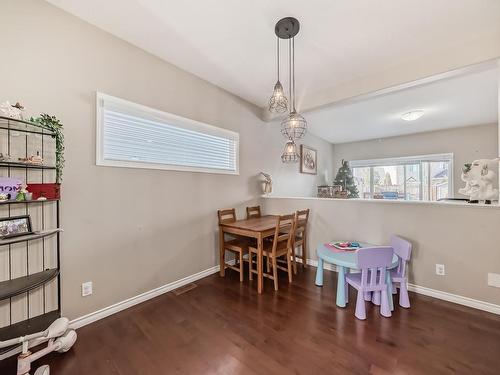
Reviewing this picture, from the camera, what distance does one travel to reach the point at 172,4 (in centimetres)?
197

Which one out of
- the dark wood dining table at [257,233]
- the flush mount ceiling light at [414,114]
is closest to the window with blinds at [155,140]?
the dark wood dining table at [257,233]

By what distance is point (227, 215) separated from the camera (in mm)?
3498

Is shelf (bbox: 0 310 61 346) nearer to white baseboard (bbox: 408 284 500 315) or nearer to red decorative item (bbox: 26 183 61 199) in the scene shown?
red decorative item (bbox: 26 183 61 199)

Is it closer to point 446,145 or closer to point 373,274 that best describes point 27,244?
point 373,274

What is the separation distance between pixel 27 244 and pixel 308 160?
5.25 m

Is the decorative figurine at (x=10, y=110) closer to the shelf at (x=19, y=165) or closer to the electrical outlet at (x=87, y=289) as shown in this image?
the shelf at (x=19, y=165)

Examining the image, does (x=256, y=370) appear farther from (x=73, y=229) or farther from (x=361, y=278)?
(x=73, y=229)

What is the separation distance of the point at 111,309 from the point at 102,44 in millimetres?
2637

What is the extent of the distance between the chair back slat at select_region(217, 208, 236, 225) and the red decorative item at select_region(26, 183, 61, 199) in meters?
1.84

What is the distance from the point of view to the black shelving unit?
159cm

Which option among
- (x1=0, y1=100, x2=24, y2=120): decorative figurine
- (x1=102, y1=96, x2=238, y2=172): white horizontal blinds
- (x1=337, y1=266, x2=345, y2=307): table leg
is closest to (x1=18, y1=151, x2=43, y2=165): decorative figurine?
(x1=0, y1=100, x2=24, y2=120): decorative figurine

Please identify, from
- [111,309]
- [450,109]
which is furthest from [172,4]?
[450,109]

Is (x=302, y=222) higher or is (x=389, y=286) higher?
(x=302, y=222)

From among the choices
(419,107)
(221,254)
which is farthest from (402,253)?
(419,107)
